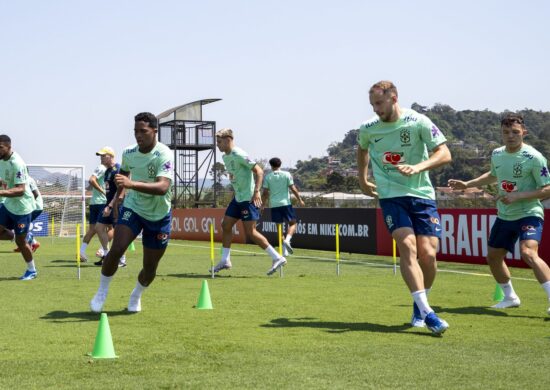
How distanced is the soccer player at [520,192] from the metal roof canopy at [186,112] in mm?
46596

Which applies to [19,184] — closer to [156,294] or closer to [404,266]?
[156,294]

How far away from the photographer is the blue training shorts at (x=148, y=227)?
8.33 m

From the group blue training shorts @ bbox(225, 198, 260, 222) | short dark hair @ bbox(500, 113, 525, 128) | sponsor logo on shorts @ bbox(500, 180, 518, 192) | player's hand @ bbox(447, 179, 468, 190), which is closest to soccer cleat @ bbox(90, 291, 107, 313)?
player's hand @ bbox(447, 179, 468, 190)

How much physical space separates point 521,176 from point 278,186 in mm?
10683

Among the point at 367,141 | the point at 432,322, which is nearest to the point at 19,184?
the point at 367,141

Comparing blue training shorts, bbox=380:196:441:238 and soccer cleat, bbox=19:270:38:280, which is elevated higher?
blue training shorts, bbox=380:196:441:238

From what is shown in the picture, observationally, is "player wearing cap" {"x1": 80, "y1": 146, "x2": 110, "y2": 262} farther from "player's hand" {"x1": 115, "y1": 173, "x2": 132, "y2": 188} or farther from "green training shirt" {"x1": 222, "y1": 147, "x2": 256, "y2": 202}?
"player's hand" {"x1": 115, "y1": 173, "x2": 132, "y2": 188}

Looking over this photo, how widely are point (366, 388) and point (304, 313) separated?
3622 mm

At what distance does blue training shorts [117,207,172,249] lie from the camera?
8.33 m

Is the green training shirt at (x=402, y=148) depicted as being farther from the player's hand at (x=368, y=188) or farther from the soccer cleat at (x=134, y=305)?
the soccer cleat at (x=134, y=305)

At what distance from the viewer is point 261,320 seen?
25.7 ft

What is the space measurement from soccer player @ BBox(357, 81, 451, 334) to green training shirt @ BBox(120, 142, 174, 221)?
2065 mm

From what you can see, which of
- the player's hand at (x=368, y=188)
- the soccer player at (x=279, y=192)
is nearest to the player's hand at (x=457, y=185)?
the player's hand at (x=368, y=188)

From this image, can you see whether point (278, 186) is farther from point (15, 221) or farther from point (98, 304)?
point (98, 304)
